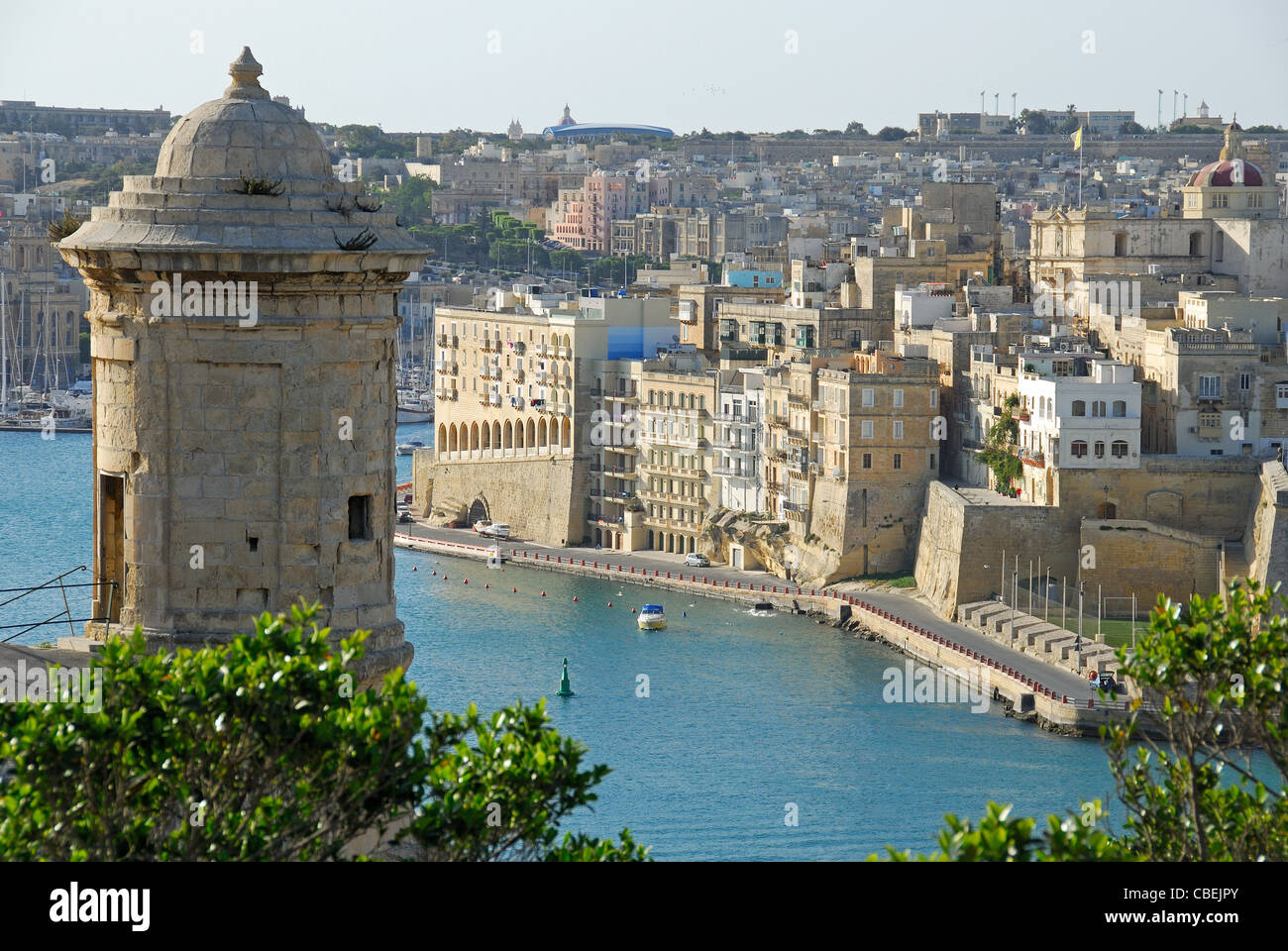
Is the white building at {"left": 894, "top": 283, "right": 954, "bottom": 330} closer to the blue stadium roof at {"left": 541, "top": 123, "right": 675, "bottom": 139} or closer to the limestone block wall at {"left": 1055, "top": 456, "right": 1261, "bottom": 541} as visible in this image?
the limestone block wall at {"left": 1055, "top": 456, "right": 1261, "bottom": 541}

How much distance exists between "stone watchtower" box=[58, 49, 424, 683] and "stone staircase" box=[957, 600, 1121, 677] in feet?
90.5

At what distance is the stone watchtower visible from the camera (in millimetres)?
7551

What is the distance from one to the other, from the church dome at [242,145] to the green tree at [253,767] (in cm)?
143

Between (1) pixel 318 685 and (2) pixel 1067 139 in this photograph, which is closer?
(1) pixel 318 685

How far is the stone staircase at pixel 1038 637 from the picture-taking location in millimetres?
35812

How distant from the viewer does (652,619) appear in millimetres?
42125

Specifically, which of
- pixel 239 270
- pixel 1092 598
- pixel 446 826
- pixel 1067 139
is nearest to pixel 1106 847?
pixel 446 826

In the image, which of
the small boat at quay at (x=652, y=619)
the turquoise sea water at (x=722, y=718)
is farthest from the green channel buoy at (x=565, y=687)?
the small boat at quay at (x=652, y=619)

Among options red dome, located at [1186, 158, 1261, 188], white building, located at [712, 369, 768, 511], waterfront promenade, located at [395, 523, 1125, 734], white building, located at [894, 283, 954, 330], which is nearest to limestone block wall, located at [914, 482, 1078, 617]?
waterfront promenade, located at [395, 523, 1125, 734]

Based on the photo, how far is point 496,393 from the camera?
55.9 meters

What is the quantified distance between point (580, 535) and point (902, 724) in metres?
18.8

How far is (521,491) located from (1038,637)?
721 inches

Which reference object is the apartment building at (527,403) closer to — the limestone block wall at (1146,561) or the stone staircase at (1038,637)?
the stone staircase at (1038,637)

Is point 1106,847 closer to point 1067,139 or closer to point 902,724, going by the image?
point 902,724
